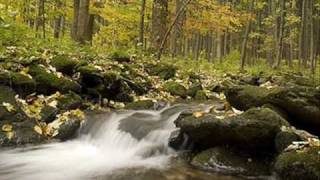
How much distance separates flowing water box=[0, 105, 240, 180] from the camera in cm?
671

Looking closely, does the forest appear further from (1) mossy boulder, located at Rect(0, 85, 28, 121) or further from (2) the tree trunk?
(2) the tree trunk

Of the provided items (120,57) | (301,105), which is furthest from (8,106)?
(120,57)

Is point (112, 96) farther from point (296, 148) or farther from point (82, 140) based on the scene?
point (296, 148)

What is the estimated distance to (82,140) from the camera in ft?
28.5

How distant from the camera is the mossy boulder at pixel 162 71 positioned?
14.5 metres

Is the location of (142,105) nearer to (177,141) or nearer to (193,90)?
(193,90)

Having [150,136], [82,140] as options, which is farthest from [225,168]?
[82,140]

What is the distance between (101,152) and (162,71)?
678cm

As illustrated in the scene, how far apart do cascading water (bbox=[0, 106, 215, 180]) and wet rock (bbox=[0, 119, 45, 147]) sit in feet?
0.89

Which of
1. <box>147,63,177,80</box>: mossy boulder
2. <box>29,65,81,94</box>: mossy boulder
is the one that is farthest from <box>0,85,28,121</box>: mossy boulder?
<box>147,63,177,80</box>: mossy boulder

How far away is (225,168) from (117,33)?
54.7 feet

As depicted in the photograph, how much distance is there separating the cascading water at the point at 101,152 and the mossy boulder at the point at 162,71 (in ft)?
15.5

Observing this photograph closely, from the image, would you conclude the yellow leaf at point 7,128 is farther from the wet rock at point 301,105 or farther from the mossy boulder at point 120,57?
the mossy boulder at point 120,57

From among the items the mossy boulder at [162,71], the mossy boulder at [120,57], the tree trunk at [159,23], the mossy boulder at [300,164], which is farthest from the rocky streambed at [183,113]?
the tree trunk at [159,23]
